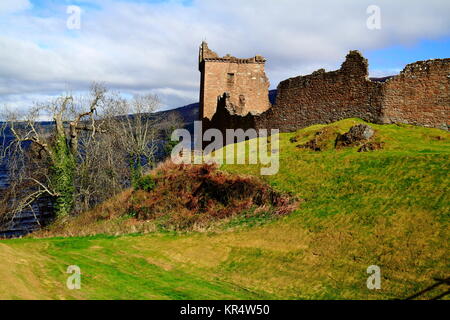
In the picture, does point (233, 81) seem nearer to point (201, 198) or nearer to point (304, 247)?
point (201, 198)

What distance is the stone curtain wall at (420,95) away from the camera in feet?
78.3

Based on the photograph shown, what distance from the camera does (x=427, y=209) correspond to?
1562cm

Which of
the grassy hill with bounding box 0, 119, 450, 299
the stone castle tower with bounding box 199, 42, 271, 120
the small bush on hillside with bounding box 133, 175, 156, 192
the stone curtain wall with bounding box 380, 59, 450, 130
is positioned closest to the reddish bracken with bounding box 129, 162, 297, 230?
the small bush on hillside with bounding box 133, 175, 156, 192

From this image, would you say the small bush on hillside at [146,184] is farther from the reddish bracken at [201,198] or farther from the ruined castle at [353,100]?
the ruined castle at [353,100]

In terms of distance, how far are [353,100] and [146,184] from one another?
1484 cm

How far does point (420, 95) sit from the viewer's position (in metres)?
24.7

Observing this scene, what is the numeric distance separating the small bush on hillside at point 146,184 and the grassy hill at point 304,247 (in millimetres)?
4803

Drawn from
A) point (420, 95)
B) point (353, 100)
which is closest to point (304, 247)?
point (420, 95)

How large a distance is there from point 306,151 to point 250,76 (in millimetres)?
21749

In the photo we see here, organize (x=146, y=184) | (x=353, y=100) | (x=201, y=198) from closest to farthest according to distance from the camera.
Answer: (x=201, y=198)
(x=353, y=100)
(x=146, y=184)

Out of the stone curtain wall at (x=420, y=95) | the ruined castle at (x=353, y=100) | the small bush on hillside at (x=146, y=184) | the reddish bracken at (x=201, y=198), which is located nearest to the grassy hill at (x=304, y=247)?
the reddish bracken at (x=201, y=198)

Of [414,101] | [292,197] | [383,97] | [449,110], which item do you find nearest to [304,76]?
[383,97]

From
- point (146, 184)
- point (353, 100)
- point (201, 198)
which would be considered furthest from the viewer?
point (146, 184)

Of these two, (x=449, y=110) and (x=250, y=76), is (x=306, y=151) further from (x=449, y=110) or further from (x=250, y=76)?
(x=250, y=76)
